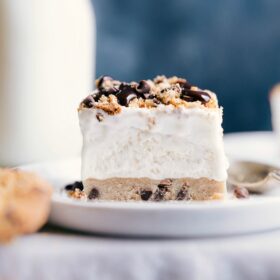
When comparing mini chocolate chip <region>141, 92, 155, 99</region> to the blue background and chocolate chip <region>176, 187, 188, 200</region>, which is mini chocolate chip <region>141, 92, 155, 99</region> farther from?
the blue background

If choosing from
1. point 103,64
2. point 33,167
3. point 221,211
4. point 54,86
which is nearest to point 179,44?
point 103,64

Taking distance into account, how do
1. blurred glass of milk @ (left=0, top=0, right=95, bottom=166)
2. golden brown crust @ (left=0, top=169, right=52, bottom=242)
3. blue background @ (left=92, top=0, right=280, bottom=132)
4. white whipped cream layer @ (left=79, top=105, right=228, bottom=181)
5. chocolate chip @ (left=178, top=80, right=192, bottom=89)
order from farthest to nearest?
blue background @ (left=92, top=0, right=280, bottom=132), blurred glass of milk @ (left=0, top=0, right=95, bottom=166), chocolate chip @ (left=178, top=80, right=192, bottom=89), white whipped cream layer @ (left=79, top=105, right=228, bottom=181), golden brown crust @ (left=0, top=169, right=52, bottom=242)

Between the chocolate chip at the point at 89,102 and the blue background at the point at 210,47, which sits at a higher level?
the blue background at the point at 210,47

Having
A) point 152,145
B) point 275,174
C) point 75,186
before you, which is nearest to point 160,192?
point 152,145

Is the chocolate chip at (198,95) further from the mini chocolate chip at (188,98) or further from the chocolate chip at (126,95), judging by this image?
the chocolate chip at (126,95)

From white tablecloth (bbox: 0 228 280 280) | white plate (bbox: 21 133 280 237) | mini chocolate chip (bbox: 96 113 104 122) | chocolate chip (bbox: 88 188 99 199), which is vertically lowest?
white tablecloth (bbox: 0 228 280 280)

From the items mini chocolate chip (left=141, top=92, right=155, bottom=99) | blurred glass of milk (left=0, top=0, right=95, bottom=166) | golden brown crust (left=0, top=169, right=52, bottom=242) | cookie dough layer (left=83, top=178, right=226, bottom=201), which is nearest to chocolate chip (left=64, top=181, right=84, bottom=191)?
cookie dough layer (left=83, top=178, right=226, bottom=201)

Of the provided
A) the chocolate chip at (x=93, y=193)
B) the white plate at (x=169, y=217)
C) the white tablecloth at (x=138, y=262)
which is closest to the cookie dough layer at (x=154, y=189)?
the chocolate chip at (x=93, y=193)

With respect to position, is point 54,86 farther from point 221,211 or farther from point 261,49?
point 261,49
